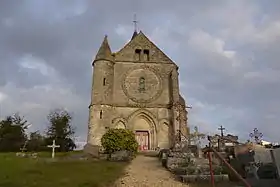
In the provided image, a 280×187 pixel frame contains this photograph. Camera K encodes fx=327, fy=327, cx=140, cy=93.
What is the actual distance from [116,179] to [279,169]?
8.80 meters

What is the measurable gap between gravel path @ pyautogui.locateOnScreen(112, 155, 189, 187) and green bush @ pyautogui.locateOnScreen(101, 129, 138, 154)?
15.1 feet

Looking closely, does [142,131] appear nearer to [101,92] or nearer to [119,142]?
[101,92]

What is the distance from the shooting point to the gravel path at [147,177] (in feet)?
48.5

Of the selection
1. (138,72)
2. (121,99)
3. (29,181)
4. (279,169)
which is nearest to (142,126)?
(121,99)

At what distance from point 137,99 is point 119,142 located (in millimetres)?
10612

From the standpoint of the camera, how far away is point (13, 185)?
13641 mm

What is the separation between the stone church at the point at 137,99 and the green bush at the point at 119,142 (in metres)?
6.33

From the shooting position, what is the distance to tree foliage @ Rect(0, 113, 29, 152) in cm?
3981

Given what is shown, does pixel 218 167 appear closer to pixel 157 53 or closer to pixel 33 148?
pixel 157 53

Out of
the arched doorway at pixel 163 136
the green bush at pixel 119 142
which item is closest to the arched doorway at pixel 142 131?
the arched doorway at pixel 163 136

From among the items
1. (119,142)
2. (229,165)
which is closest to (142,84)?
(119,142)

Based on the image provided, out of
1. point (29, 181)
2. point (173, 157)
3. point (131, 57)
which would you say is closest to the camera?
point (29, 181)

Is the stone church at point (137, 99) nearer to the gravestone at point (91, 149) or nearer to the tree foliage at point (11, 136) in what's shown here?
the gravestone at point (91, 149)

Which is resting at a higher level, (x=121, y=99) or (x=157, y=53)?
(x=157, y=53)
